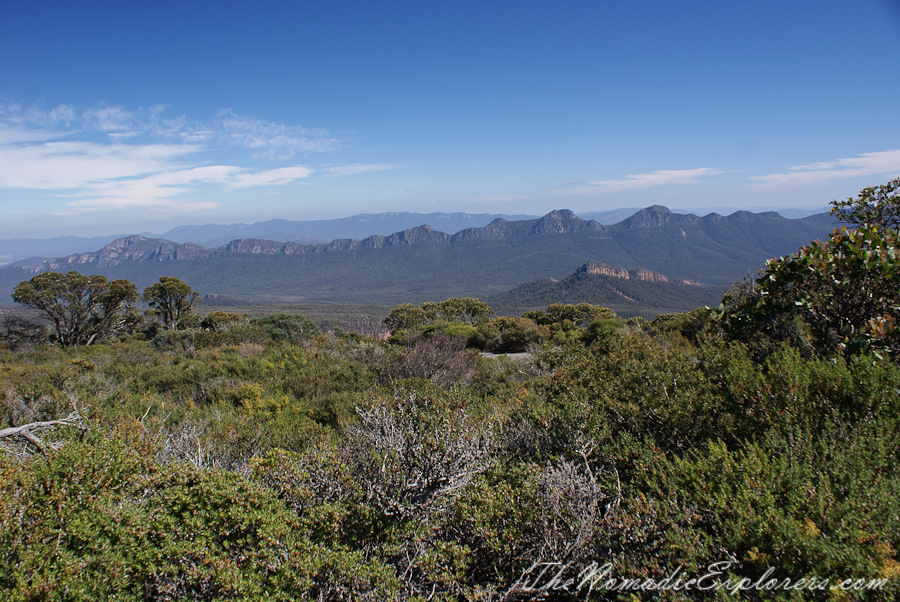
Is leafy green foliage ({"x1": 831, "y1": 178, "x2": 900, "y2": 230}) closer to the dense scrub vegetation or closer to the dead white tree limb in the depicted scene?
the dense scrub vegetation

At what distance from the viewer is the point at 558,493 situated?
3658 millimetres

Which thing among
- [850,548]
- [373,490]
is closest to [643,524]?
[850,548]

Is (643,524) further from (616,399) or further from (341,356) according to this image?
(341,356)

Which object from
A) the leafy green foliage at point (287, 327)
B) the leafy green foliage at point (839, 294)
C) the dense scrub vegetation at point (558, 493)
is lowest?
the leafy green foliage at point (287, 327)

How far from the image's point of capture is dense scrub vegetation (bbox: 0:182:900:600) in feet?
8.82

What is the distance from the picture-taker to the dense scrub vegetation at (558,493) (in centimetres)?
Answer: 269

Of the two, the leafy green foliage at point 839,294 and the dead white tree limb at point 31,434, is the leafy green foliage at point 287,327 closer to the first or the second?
the dead white tree limb at point 31,434


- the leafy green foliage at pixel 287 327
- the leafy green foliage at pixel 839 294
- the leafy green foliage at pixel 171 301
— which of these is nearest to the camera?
the leafy green foliage at pixel 839 294

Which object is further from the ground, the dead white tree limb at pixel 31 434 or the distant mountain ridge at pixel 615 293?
the dead white tree limb at pixel 31 434

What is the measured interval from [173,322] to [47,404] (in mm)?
26961

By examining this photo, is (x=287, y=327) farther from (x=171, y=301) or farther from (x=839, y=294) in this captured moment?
(x=839, y=294)

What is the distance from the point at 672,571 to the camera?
2.78 m

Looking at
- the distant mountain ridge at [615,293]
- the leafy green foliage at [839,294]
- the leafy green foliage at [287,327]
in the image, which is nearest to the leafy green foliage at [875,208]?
the leafy green foliage at [839,294]

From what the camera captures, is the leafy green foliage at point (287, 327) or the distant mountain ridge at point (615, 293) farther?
the distant mountain ridge at point (615, 293)
